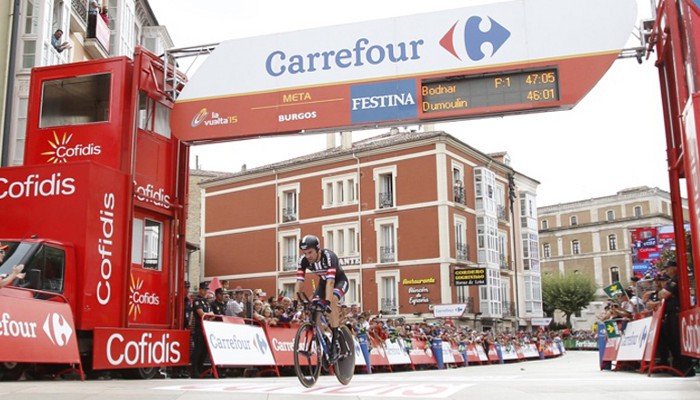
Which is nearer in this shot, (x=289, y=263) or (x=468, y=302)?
(x=468, y=302)

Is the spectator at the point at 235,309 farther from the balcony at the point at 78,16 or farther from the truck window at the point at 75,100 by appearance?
the balcony at the point at 78,16

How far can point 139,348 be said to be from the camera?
45.6ft

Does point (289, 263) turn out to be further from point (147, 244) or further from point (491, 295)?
point (147, 244)

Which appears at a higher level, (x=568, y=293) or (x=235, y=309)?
(x=568, y=293)

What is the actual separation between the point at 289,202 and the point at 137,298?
124ft

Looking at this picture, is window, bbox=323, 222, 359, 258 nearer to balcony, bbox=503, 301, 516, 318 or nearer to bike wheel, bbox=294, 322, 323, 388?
balcony, bbox=503, 301, 516, 318

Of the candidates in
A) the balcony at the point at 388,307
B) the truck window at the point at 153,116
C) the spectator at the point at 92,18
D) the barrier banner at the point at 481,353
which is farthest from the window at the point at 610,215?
the truck window at the point at 153,116

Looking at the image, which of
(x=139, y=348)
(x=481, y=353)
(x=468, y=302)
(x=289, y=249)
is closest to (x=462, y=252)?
(x=468, y=302)

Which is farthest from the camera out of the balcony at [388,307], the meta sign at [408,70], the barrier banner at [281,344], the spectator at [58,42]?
the balcony at [388,307]

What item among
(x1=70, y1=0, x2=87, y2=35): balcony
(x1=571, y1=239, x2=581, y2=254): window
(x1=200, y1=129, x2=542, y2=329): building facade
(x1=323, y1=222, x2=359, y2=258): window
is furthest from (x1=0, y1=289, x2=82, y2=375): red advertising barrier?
(x1=571, y1=239, x2=581, y2=254): window

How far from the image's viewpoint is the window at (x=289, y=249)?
5062 centimetres

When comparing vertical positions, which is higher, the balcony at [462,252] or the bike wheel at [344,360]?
the balcony at [462,252]

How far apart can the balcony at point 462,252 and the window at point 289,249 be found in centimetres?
1135

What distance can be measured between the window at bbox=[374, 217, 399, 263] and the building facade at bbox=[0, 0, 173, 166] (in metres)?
22.4
